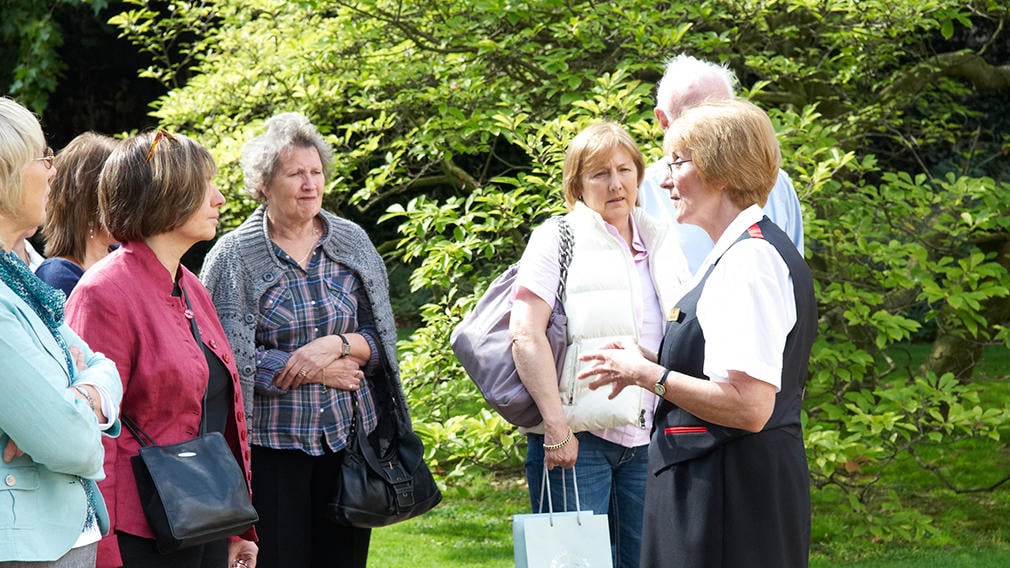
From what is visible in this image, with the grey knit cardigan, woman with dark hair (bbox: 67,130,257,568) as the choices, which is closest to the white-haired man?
the grey knit cardigan

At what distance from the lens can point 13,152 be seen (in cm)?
227

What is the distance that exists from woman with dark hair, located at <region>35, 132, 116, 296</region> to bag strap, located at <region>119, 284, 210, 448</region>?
1.33 feet

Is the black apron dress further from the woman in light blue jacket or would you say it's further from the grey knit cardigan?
the grey knit cardigan

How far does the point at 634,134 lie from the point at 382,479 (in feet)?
6.92

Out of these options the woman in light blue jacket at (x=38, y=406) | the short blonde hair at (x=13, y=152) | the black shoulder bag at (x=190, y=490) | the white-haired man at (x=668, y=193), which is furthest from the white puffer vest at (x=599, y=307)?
the short blonde hair at (x=13, y=152)

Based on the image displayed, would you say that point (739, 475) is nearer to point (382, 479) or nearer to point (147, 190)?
point (382, 479)

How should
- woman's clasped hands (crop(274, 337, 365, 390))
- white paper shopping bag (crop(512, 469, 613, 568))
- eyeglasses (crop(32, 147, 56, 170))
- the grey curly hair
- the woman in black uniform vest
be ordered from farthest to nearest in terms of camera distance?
the grey curly hair → woman's clasped hands (crop(274, 337, 365, 390)) → white paper shopping bag (crop(512, 469, 613, 568)) → the woman in black uniform vest → eyeglasses (crop(32, 147, 56, 170))

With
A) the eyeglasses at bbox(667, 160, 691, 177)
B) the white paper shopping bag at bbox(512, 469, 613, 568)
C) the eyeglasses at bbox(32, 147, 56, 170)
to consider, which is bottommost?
the white paper shopping bag at bbox(512, 469, 613, 568)

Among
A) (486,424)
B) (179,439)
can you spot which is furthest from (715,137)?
(486,424)

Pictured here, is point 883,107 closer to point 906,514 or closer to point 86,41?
point 906,514

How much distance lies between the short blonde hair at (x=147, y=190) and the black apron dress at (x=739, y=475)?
1.33 metres

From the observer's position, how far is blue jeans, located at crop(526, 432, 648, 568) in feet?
11.6

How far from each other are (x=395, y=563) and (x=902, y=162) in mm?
5974

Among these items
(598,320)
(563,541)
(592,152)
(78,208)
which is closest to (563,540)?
(563,541)
